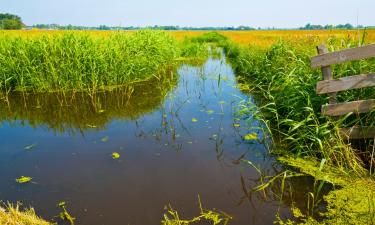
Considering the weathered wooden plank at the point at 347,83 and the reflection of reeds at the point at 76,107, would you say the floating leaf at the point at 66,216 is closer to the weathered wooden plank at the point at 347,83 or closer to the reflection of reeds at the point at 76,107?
the reflection of reeds at the point at 76,107

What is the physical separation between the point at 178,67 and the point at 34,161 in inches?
463

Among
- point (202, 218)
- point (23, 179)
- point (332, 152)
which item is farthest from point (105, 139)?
point (332, 152)

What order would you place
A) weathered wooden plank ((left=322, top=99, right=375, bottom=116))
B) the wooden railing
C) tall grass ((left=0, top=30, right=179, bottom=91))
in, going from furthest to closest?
tall grass ((left=0, top=30, right=179, bottom=91)) → weathered wooden plank ((left=322, top=99, right=375, bottom=116)) → the wooden railing

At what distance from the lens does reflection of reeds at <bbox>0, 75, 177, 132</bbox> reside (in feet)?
25.3

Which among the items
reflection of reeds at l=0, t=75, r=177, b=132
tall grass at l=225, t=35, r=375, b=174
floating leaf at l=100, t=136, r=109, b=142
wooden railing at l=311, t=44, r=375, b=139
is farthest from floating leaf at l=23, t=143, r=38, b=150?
wooden railing at l=311, t=44, r=375, b=139

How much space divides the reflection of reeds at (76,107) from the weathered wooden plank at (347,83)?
4742 mm

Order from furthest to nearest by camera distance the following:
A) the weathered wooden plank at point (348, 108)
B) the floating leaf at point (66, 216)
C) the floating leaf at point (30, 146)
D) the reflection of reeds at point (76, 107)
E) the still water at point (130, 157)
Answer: the reflection of reeds at point (76, 107) < the floating leaf at point (30, 146) < the weathered wooden plank at point (348, 108) < the still water at point (130, 157) < the floating leaf at point (66, 216)

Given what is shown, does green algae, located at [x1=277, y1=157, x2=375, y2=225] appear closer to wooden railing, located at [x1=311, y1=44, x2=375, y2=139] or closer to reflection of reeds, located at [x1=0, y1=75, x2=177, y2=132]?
wooden railing, located at [x1=311, y1=44, x2=375, y2=139]

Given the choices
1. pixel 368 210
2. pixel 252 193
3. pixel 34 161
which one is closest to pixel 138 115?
pixel 34 161

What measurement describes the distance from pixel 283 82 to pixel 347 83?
3.09m

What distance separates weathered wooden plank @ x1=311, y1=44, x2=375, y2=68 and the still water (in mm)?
1790

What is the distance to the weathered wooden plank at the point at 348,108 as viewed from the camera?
4.67 m

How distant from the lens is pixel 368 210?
12.5 ft

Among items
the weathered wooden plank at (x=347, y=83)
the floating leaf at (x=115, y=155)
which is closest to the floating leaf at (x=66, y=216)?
the floating leaf at (x=115, y=155)
